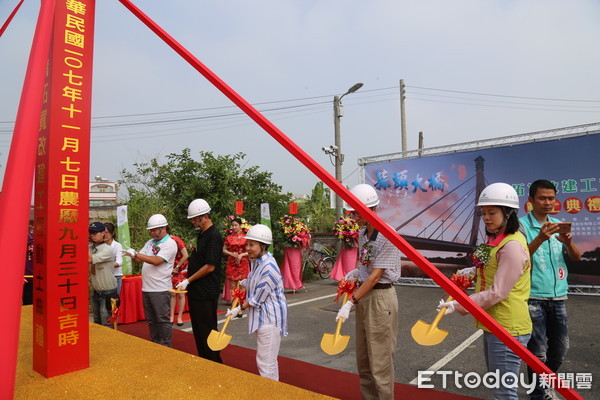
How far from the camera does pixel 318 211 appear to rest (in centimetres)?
1909

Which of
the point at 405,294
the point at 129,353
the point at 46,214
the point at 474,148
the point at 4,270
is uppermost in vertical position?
the point at 474,148

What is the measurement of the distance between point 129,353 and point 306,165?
5.46ft

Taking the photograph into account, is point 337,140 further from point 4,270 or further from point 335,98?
point 4,270

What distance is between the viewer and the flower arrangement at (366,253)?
2.84 meters

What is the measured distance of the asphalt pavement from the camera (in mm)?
3969

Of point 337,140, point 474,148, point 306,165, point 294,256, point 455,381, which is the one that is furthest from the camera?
point 337,140

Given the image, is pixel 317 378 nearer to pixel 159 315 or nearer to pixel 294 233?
pixel 159 315

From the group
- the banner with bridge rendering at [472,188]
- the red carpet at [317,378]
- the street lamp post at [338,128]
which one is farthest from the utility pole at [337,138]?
the red carpet at [317,378]

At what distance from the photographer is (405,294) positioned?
870 cm

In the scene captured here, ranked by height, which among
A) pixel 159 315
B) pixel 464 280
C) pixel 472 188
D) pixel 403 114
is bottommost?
pixel 159 315

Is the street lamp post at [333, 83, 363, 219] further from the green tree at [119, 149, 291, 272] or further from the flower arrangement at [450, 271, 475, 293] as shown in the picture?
the flower arrangement at [450, 271, 475, 293]

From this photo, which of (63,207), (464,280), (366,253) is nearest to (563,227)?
(464,280)

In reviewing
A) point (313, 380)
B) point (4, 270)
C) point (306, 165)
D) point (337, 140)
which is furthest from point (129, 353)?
point (337, 140)

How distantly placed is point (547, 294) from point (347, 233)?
6784mm
